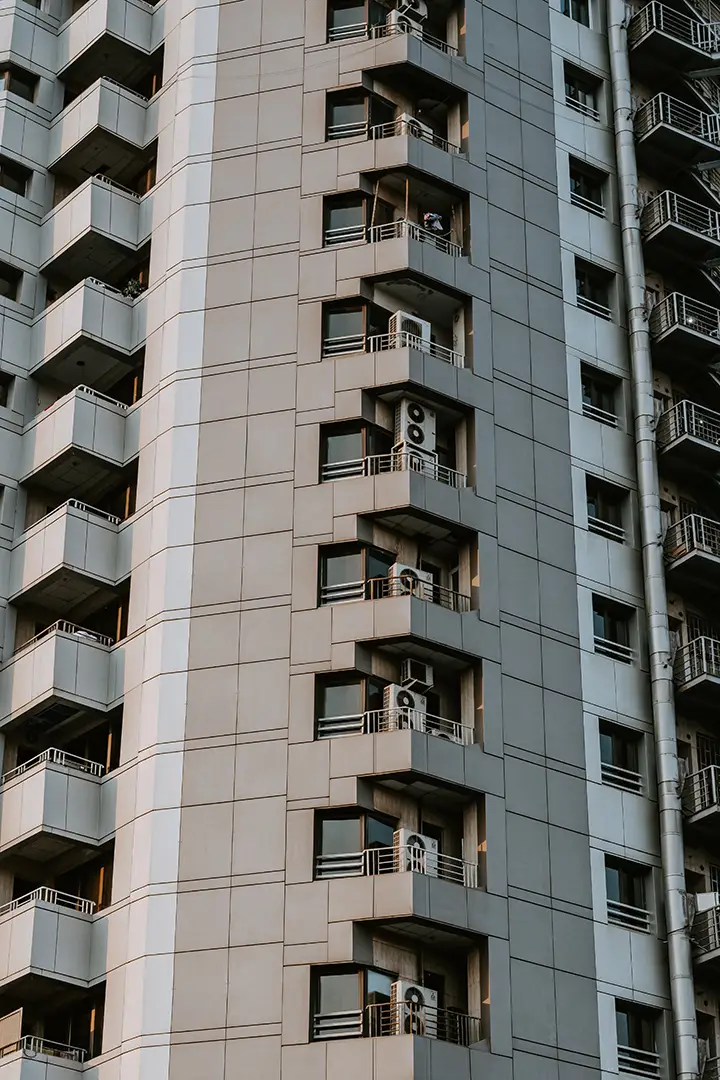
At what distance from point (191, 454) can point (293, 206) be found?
846 centimetres

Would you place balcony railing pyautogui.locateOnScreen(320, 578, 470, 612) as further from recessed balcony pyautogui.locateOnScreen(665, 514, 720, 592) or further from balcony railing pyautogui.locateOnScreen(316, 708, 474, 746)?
recessed balcony pyautogui.locateOnScreen(665, 514, 720, 592)

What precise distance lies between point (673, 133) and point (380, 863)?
27286mm

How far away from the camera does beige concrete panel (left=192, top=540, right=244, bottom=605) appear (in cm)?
4959

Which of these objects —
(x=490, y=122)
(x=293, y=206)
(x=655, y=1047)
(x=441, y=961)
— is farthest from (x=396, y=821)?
(x=490, y=122)

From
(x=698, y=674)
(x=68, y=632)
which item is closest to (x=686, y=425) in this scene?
(x=698, y=674)

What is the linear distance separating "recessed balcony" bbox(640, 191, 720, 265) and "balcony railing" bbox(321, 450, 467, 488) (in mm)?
13065

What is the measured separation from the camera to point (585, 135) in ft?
197

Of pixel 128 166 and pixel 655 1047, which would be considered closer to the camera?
pixel 655 1047

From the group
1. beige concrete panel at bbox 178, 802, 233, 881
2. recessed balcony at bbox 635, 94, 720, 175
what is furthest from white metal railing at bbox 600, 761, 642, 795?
recessed balcony at bbox 635, 94, 720, 175

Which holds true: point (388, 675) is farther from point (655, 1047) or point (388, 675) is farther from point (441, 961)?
point (655, 1047)

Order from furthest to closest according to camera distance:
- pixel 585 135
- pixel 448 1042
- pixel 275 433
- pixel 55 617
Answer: pixel 585 135
pixel 55 617
pixel 275 433
pixel 448 1042

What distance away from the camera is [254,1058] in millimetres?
43719

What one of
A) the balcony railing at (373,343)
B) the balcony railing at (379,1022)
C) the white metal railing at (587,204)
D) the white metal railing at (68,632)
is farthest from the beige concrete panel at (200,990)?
the white metal railing at (587,204)

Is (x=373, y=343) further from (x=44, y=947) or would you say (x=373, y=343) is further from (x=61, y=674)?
(x=44, y=947)
